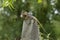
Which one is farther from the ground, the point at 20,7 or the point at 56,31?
the point at 20,7

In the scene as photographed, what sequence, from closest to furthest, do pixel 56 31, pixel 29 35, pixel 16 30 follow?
pixel 29 35 < pixel 56 31 < pixel 16 30

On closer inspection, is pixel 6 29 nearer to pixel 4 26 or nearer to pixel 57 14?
pixel 4 26

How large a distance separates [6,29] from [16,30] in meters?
0.28

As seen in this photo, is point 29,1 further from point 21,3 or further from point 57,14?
point 57,14

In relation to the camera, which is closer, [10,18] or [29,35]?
[29,35]

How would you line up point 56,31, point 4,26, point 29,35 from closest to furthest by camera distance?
point 29,35 → point 56,31 → point 4,26


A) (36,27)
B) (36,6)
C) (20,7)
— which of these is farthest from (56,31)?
(36,27)

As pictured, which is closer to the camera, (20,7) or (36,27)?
(36,27)

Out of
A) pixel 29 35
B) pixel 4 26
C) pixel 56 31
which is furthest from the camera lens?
pixel 4 26

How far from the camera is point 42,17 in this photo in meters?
7.76

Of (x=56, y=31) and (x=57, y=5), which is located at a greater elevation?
(x=57, y=5)

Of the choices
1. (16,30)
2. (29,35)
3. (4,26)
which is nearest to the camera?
(29,35)

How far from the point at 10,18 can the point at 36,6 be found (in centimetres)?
81

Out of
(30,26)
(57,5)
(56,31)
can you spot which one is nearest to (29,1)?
(57,5)
